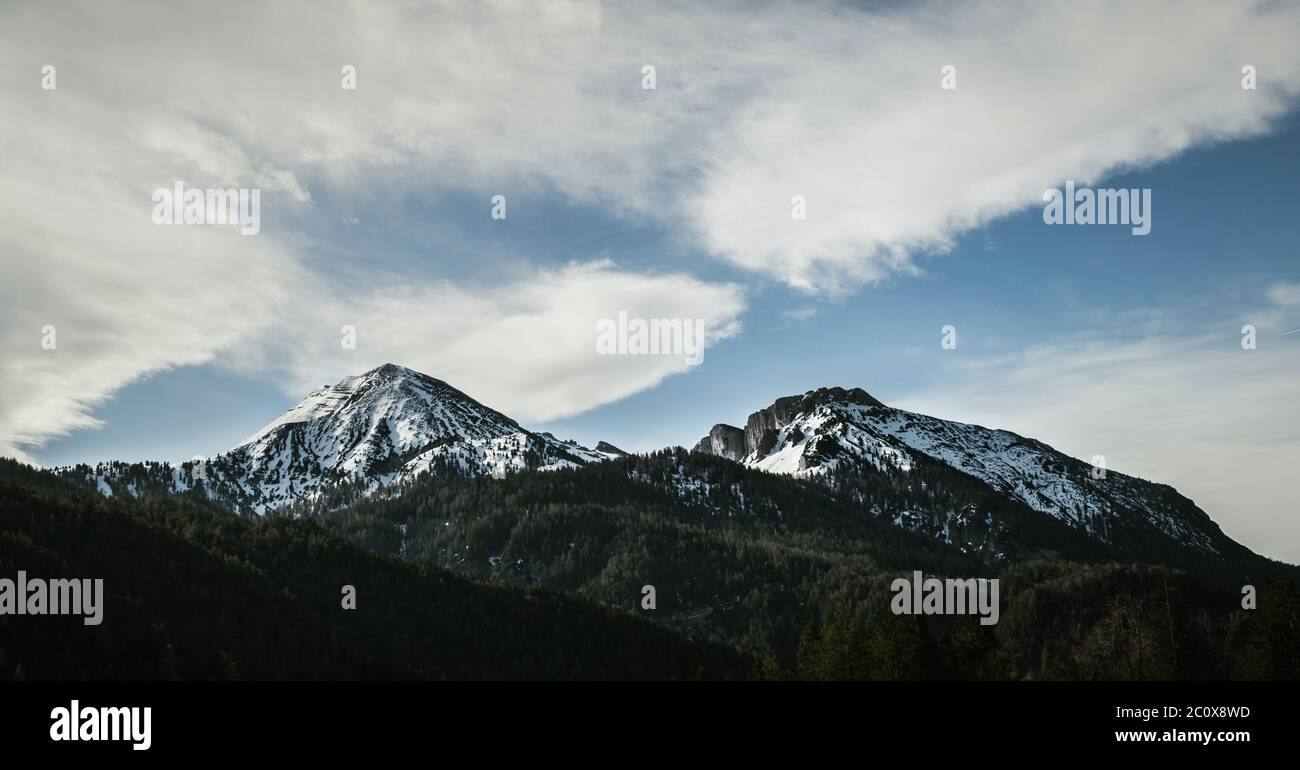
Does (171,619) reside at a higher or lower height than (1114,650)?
lower

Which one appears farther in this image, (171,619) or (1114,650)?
(171,619)

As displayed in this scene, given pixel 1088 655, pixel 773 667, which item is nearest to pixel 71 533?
pixel 773 667

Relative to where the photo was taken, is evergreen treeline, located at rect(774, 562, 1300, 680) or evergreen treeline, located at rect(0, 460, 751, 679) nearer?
evergreen treeline, located at rect(774, 562, 1300, 680)

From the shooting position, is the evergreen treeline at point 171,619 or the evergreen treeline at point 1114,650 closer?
the evergreen treeline at point 1114,650
